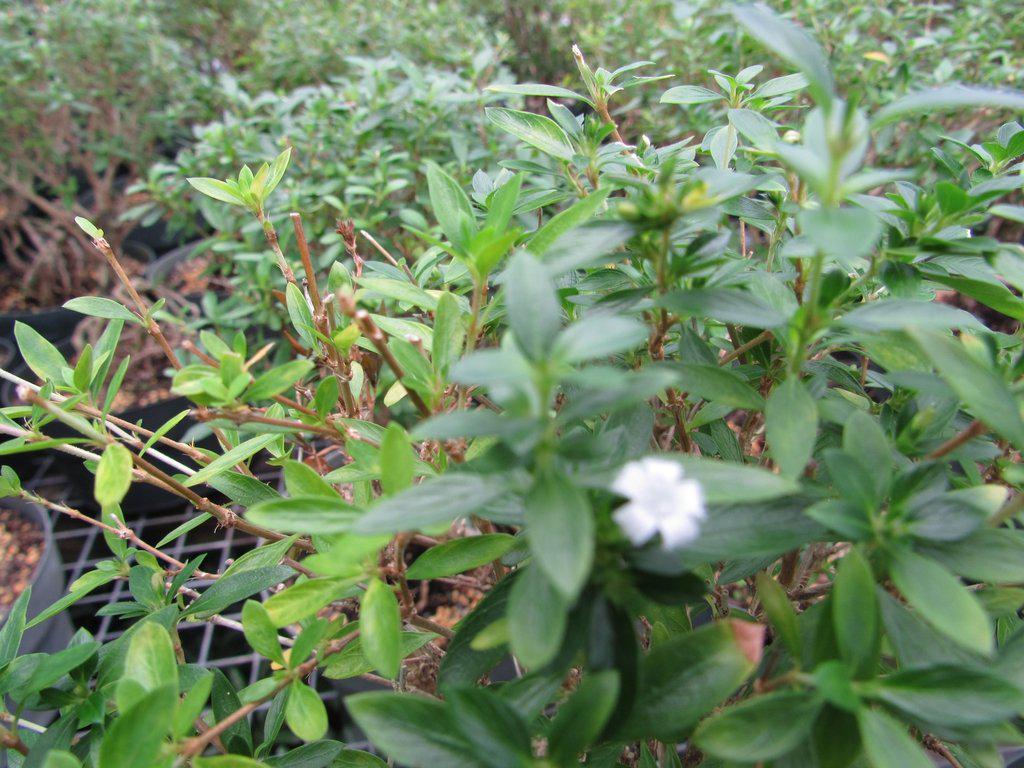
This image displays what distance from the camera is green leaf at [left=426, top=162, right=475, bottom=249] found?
2.00 feet

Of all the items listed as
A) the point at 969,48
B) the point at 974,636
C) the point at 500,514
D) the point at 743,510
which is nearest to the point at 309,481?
the point at 500,514

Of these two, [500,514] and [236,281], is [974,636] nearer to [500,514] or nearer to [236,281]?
[500,514]

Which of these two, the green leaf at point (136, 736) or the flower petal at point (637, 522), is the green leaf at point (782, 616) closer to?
the flower petal at point (637, 522)

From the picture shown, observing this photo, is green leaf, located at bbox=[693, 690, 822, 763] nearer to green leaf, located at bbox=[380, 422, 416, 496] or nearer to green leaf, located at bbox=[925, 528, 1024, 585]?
green leaf, located at bbox=[925, 528, 1024, 585]

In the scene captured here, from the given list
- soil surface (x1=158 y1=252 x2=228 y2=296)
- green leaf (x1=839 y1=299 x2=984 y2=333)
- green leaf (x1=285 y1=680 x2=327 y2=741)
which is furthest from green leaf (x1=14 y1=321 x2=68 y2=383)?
soil surface (x1=158 y1=252 x2=228 y2=296)

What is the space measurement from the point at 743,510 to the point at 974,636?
0.15 metres

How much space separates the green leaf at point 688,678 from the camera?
1.46 ft

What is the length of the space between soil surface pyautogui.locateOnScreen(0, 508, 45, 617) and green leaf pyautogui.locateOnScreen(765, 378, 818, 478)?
172 centimetres

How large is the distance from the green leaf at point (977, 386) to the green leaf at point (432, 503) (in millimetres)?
315

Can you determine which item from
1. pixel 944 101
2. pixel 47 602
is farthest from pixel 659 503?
pixel 47 602

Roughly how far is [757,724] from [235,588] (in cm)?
50

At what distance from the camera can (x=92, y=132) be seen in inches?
111

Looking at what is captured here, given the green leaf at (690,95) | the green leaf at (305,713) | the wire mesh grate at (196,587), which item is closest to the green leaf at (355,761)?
the green leaf at (305,713)

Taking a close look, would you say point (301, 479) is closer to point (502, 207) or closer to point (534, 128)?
point (502, 207)
